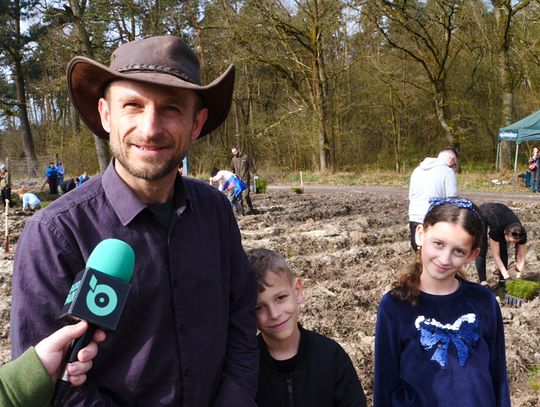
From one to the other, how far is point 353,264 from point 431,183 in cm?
213

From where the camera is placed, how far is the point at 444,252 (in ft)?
8.43

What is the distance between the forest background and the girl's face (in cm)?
1613

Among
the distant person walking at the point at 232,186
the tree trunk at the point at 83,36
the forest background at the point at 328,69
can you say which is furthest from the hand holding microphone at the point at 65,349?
the forest background at the point at 328,69

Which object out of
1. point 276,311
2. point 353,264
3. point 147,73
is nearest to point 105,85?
point 147,73

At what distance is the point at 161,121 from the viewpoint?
5.52ft

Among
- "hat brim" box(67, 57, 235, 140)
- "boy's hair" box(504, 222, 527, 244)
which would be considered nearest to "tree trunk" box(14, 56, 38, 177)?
"boy's hair" box(504, 222, 527, 244)

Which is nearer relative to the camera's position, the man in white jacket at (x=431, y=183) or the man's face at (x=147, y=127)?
the man's face at (x=147, y=127)

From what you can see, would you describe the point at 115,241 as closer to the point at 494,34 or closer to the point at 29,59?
the point at 494,34

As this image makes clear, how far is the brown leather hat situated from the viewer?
1.67 metres

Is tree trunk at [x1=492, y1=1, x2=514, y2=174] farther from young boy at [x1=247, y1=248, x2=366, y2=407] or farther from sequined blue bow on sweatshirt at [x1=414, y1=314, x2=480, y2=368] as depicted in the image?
young boy at [x1=247, y1=248, x2=366, y2=407]

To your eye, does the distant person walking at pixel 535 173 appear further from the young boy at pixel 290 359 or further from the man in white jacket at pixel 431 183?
the young boy at pixel 290 359

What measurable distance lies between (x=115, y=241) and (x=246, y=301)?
2.45 feet

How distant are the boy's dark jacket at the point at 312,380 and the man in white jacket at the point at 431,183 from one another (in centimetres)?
435

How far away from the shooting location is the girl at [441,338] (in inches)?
92.7
